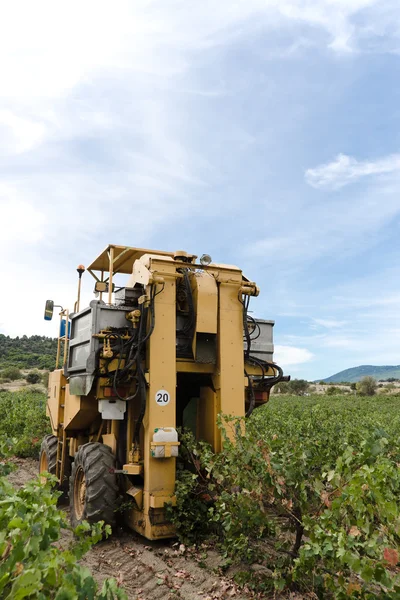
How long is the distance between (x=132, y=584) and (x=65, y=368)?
3574mm

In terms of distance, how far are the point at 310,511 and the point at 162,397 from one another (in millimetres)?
2220

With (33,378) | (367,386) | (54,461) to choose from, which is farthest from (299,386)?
(54,461)

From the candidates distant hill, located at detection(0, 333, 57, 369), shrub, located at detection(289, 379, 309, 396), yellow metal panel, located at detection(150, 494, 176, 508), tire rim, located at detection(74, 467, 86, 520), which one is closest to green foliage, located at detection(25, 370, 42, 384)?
distant hill, located at detection(0, 333, 57, 369)

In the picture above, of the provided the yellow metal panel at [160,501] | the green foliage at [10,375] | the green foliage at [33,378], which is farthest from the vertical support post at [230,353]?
the green foliage at [10,375]

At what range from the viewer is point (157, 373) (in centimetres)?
605

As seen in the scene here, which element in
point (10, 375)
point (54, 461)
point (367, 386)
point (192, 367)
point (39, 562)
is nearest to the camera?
point (39, 562)

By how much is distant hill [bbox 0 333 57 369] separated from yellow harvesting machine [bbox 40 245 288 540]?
51149 millimetres

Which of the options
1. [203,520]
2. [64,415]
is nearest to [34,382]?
[64,415]

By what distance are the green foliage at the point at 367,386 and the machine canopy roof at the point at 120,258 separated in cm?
5068

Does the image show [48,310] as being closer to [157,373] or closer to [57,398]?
[57,398]

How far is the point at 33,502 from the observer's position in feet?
9.68

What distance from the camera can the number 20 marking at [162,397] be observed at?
237 inches

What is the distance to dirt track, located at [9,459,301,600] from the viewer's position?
473 centimetres

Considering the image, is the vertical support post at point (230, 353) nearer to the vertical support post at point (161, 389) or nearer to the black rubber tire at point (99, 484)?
the vertical support post at point (161, 389)
